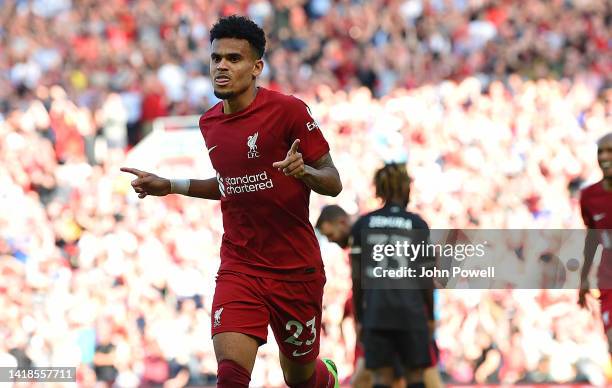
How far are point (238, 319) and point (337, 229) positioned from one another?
2631mm

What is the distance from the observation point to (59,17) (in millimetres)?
18656

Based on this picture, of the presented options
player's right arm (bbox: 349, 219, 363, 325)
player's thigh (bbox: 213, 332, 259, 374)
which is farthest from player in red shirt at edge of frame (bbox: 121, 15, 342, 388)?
player's right arm (bbox: 349, 219, 363, 325)

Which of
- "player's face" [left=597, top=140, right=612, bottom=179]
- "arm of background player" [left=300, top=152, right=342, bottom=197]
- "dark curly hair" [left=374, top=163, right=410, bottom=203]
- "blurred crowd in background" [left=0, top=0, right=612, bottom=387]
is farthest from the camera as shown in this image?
"blurred crowd in background" [left=0, top=0, right=612, bottom=387]

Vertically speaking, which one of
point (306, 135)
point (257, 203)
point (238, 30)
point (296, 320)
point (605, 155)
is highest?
point (238, 30)

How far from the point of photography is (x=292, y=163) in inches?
246

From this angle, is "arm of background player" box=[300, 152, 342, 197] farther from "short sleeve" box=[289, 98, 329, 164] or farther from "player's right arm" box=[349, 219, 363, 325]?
"player's right arm" box=[349, 219, 363, 325]

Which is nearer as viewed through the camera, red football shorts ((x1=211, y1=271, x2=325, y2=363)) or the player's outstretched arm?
the player's outstretched arm

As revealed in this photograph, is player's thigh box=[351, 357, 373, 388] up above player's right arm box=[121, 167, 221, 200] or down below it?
below

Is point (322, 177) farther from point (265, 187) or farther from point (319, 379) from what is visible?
point (319, 379)

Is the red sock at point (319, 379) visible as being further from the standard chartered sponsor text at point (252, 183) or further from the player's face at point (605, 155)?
the player's face at point (605, 155)

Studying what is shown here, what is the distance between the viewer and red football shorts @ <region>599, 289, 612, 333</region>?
877cm

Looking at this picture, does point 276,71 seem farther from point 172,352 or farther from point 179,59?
point 172,352

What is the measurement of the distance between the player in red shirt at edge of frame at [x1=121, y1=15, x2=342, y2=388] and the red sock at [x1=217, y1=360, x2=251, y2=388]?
11 centimetres

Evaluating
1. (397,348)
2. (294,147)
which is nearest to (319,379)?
(397,348)
